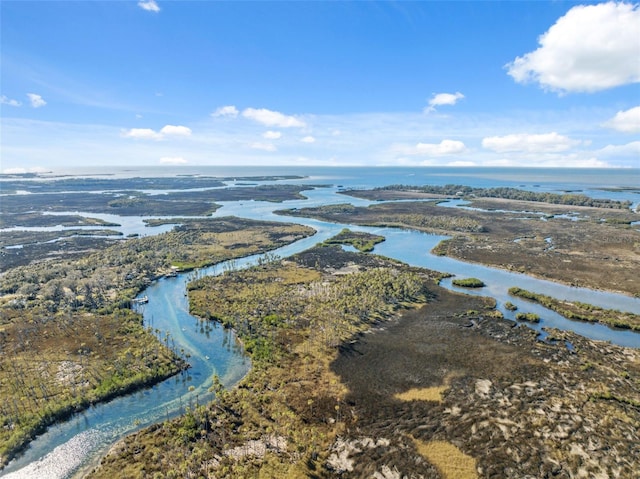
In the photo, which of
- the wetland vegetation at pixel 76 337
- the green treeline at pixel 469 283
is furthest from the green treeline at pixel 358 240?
Result: the green treeline at pixel 469 283

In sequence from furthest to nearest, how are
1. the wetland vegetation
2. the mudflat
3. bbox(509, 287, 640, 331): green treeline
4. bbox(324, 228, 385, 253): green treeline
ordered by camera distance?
bbox(324, 228, 385, 253): green treeline
bbox(509, 287, 640, 331): green treeline
the wetland vegetation
the mudflat

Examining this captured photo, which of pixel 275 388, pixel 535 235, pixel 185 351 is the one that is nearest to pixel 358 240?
pixel 535 235

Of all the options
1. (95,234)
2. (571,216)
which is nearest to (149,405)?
(95,234)

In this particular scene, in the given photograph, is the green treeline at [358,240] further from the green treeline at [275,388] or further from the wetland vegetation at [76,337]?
the wetland vegetation at [76,337]

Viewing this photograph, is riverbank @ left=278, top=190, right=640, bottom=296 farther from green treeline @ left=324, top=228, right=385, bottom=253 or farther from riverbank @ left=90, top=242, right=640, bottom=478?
riverbank @ left=90, top=242, right=640, bottom=478

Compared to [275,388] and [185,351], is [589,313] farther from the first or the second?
[185,351]

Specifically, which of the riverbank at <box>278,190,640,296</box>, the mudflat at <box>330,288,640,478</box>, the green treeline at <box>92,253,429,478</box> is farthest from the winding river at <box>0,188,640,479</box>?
the mudflat at <box>330,288,640,478</box>
